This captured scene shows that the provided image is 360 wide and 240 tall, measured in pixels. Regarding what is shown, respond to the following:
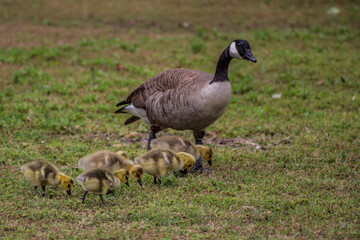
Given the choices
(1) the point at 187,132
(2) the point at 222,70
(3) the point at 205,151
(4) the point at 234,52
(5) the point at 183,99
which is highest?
(4) the point at 234,52

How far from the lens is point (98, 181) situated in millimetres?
5777

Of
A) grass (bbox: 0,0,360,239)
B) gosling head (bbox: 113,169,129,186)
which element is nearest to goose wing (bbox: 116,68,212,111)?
grass (bbox: 0,0,360,239)

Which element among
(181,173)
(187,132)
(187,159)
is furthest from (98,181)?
(187,132)

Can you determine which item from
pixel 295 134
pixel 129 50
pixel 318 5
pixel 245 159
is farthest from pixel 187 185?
pixel 318 5

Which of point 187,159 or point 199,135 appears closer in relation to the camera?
point 187,159

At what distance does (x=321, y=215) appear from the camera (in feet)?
18.9

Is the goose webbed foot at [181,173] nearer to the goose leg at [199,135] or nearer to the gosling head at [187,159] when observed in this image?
the gosling head at [187,159]

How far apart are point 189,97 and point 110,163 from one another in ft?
5.20

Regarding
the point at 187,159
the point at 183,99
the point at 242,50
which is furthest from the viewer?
the point at 183,99

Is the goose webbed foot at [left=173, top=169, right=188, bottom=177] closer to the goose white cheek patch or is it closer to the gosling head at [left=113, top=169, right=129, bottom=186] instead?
the gosling head at [left=113, top=169, right=129, bottom=186]

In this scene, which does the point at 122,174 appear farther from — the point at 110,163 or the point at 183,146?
the point at 183,146

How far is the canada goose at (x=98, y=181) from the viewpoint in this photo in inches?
227

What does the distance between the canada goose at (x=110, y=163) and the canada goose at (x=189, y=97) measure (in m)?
1.21

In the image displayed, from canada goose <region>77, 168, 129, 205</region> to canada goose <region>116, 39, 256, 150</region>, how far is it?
1.64 meters
